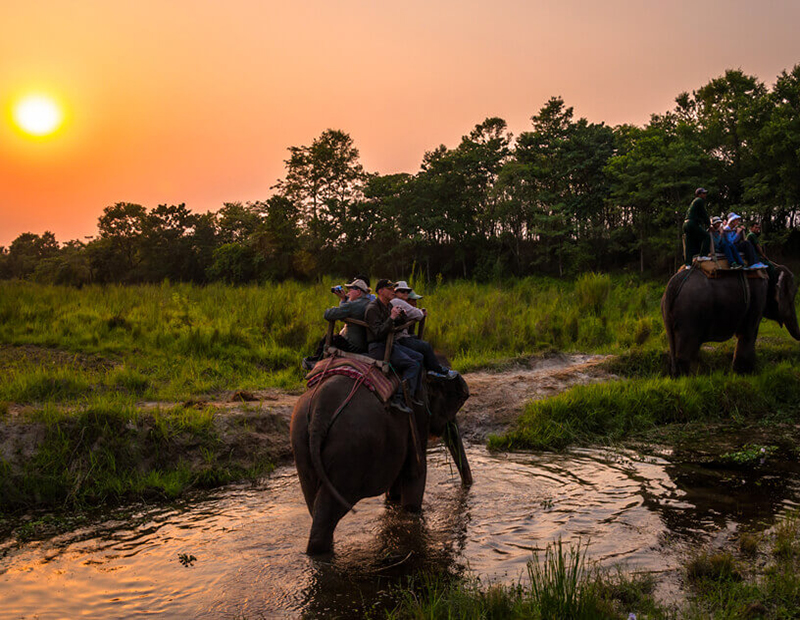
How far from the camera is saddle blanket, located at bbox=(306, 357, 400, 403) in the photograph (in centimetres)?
522

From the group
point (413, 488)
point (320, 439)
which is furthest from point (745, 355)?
point (320, 439)

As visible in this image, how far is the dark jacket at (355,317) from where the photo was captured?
19.0 feet

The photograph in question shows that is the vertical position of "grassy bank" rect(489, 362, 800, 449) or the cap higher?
the cap

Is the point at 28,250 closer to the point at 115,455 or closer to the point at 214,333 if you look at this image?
the point at 214,333

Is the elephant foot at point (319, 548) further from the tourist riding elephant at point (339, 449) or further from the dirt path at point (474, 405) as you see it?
the dirt path at point (474, 405)

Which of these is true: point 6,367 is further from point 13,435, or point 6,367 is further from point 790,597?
point 790,597

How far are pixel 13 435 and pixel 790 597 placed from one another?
24.5ft

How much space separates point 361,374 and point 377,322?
0.65 metres

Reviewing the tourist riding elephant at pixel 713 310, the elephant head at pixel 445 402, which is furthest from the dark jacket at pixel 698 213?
the elephant head at pixel 445 402

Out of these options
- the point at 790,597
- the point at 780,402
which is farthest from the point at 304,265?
the point at 790,597

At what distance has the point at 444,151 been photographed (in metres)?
35.5

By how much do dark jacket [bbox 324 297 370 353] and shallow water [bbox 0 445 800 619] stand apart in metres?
1.69

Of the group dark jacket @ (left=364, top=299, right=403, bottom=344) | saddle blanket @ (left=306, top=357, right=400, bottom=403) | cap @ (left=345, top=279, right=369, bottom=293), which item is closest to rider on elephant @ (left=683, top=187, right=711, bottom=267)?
cap @ (left=345, top=279, right=369, bottom=293)

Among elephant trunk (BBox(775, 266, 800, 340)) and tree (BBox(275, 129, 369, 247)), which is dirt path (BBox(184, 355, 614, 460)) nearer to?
elephant trunk (BBox(775, 266, 800, 340))
